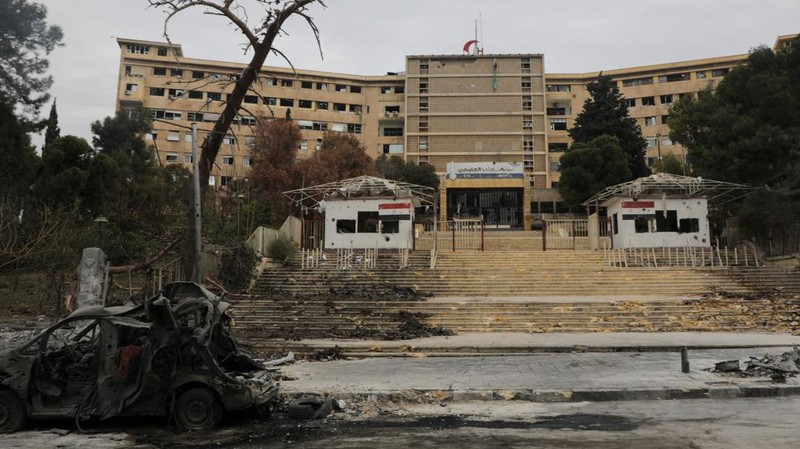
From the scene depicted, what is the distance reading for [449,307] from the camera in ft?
53.1

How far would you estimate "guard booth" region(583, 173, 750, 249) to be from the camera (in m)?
26.0

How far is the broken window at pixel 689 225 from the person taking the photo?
85.9ft

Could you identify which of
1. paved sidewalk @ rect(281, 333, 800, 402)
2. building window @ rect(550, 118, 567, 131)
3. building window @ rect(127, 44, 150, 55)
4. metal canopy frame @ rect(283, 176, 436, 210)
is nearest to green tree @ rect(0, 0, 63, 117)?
metal canopy frame @ rect(283, 176, 436, 210)

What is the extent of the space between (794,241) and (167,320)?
83.6 ft

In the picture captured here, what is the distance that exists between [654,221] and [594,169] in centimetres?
1427

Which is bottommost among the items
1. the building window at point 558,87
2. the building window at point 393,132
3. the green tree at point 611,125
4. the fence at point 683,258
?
the fence at point 683,258

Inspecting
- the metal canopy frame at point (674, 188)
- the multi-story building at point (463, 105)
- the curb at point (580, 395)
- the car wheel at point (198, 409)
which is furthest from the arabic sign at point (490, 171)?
the car wheel at point (198, 409)

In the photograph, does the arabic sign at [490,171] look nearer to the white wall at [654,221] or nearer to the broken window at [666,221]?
the white wall at [654,221]

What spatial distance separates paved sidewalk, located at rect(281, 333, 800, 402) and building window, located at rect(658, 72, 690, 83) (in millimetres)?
59406

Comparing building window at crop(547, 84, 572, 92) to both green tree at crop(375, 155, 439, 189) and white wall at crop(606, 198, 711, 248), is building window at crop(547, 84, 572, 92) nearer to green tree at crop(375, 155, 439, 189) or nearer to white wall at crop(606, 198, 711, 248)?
green tree at crop(375, 155, 439, 189)

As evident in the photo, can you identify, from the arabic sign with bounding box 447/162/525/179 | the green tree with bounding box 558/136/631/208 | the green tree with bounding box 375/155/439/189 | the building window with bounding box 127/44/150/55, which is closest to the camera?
the green tree with bounding box 558/136/631/208

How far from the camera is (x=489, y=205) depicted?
4338cm

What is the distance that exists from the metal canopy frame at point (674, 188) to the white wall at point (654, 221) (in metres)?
0.38

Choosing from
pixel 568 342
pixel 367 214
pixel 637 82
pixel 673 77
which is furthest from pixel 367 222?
pixel 673 77
